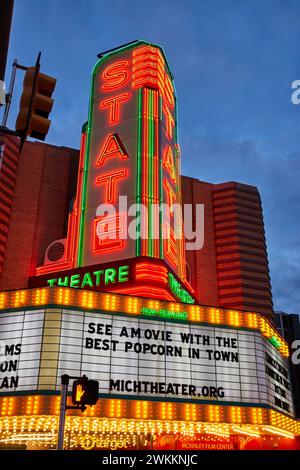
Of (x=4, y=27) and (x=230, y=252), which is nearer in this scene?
(x=4, y=27)

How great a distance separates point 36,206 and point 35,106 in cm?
3375

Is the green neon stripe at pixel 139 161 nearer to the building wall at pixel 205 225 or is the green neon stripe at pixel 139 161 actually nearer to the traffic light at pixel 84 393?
the building wall at pixel 205 225

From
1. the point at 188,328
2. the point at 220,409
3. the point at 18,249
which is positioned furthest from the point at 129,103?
the point at 220,409

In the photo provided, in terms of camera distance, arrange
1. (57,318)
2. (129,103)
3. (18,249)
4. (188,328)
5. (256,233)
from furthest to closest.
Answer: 1. (256,233)
2. (18,249)
3. (129,103)
4. (188,328)
5. (57,318)

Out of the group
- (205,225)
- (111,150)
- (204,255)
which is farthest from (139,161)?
(205,225)

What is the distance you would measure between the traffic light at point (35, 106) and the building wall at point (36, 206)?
1196 inches

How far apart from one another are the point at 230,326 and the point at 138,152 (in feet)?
44.1

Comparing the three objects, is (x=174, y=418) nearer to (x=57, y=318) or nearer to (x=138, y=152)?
(x=57, y=318)

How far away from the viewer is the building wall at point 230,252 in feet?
142

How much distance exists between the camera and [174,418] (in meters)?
19.2

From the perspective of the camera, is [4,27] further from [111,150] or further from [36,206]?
[36,206]

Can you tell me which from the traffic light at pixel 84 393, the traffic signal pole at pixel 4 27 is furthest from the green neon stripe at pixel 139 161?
the traffic signal pole at pixel 4 27

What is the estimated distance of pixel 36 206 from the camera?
39.2 meters

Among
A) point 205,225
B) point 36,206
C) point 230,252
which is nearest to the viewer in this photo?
point 36,206
